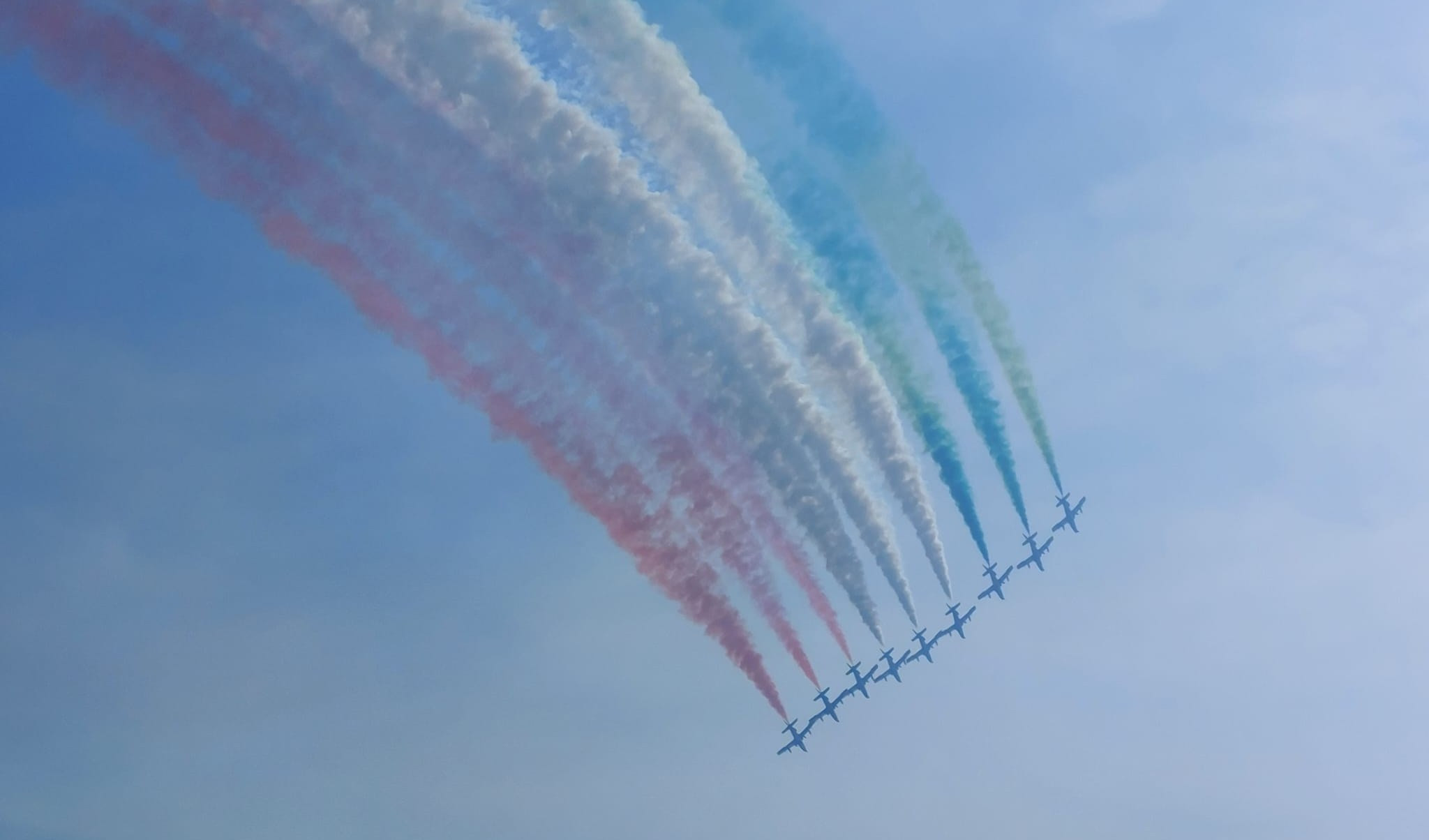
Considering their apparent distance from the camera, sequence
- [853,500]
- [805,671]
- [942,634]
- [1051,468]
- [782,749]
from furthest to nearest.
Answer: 1. [942,634]
2. [782,749]
3. [1051,468]
4. [805,671]
5. [853,500]

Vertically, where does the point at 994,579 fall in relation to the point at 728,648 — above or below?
above

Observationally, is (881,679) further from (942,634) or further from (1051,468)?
(1051,468)

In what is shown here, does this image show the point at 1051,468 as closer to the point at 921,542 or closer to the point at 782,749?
the point at 921,542

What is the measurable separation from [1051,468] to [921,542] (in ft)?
15.1

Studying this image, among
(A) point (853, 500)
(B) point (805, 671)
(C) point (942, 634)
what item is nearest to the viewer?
(A) point (853, 500)

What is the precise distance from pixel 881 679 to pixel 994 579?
216 inches

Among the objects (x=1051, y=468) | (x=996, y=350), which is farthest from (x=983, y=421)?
(x=1051, y=468)

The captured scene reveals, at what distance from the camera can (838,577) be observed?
26.2 m

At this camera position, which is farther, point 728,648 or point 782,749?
point 782,749

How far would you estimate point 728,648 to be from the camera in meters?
26.5

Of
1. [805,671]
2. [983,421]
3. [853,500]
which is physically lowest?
[805,671]

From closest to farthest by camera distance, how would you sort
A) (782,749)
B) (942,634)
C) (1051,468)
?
(1051,468), (782,749), (942,634)

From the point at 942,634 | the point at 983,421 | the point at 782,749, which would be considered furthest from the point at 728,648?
the point at 942,634

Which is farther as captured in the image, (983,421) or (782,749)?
(782,749)
